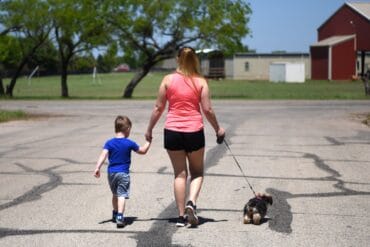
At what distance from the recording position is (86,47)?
4406cm

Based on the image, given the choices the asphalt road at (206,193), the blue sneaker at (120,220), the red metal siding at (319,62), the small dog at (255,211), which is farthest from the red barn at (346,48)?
the blue sneaker at (120,220)

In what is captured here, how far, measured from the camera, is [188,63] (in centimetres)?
701

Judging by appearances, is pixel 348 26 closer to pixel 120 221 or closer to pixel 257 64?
pixel 257 64

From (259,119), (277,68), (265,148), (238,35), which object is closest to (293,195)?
(265,148)

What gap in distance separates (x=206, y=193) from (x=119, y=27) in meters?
34.0

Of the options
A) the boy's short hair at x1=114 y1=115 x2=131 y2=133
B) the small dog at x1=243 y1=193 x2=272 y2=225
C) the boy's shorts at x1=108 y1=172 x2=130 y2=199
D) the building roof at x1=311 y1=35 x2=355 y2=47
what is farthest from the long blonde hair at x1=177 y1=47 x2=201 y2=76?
the building roof at x1=311 y1=35 x2=355 y2=47

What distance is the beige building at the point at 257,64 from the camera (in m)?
84.9

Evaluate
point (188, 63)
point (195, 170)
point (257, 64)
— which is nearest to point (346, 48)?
point (257, 64)

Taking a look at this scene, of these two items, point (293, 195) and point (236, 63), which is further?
point (236, 63)

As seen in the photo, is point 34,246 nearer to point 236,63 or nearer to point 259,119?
point 259,119

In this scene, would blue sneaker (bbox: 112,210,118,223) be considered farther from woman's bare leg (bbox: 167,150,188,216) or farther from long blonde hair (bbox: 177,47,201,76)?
long blonde hair (bbox: 177,47,201,76)

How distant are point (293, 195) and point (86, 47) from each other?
36561mm

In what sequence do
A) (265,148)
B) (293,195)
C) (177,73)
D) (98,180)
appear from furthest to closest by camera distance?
(265,148) < (98,180) < (293,195) < (177,73)

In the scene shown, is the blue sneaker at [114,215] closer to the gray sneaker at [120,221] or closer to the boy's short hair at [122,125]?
the gray sneaker at [120,221]
